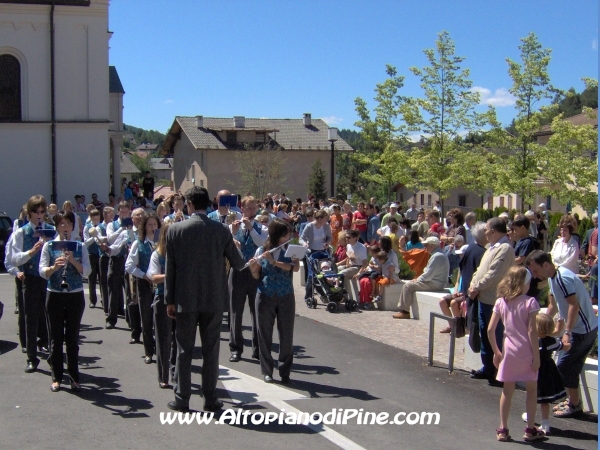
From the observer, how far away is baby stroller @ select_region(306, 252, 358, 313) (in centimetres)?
1380

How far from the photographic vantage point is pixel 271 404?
7516 mm

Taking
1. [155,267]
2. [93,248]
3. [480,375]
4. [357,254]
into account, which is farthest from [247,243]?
[357,254]

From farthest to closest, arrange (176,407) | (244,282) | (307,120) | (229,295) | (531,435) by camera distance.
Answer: (307,120) < (229,295) < (244,282) < (176,407) < (531,435)

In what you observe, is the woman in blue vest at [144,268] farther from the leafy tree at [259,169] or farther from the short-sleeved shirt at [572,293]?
the leafy tree at [259,169]

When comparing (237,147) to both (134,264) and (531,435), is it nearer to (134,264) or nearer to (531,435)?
(134,264)

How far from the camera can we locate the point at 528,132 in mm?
29500

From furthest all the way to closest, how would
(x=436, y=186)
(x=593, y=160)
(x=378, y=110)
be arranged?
1. (x=378, y=110)
2. (x=436, y=186)
3. (x=593, y=160)

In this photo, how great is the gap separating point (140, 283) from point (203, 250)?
8.31 ft

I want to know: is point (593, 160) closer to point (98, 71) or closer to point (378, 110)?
point (378, 110)

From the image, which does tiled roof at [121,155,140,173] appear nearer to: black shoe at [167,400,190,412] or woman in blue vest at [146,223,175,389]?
woman in blue vest at [146,223,175,389]

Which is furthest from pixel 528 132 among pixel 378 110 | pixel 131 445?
pixel 131 445

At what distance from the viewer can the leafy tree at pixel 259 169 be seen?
176 ft

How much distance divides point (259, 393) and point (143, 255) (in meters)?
2.38

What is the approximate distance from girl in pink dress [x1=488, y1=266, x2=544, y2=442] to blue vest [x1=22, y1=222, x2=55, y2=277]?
531 cm
